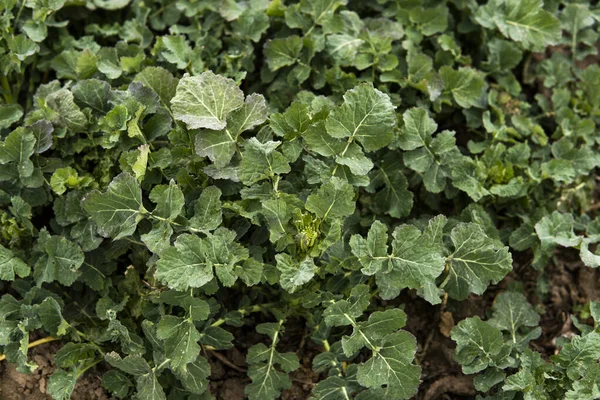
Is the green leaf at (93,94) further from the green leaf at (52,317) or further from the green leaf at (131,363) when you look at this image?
the green leaf at (131,363)

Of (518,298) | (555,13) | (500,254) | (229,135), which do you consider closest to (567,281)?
(518,298)

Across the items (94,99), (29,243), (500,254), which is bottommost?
A: (29,243)

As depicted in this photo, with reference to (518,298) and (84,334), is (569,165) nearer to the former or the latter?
(518,298)

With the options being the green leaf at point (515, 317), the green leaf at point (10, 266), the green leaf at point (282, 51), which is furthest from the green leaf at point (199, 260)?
the green leaf at point (515, 317)

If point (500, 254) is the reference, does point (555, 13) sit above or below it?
above

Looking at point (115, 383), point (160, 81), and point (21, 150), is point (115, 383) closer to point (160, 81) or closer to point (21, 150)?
point (21, 150)

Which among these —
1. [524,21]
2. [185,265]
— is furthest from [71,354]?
[524,21]
